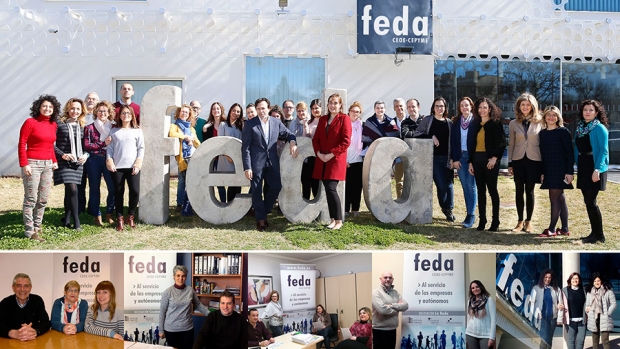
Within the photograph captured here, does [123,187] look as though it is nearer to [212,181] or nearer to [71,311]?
[212,181]

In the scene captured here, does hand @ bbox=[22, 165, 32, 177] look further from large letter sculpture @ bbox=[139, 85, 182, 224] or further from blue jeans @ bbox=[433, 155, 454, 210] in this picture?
blue jeans @ bbox=[433, 155, 454, 210]

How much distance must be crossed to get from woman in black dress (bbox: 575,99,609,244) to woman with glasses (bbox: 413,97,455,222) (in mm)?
1252

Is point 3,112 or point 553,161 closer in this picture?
point 553,161

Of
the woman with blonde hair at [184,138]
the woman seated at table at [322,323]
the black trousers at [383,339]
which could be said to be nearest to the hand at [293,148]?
the woman with blonde hair at [184,138]

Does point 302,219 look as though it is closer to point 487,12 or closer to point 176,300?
point 176,300

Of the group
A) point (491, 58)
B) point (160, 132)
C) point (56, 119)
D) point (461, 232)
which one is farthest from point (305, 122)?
point (491, 58)

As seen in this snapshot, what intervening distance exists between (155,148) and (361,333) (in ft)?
8.68

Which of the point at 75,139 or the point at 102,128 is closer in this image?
the point at 75,139

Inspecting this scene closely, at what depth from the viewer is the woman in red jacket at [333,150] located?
19.3ft

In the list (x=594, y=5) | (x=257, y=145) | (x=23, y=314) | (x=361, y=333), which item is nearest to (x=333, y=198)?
(x=257, y=145)

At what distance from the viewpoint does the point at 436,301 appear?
536cm

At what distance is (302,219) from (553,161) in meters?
2.40

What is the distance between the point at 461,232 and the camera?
6086mm

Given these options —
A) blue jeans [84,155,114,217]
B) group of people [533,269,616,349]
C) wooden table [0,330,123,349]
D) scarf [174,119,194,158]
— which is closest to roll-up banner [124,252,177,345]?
wooden table [0,330,123,349]
